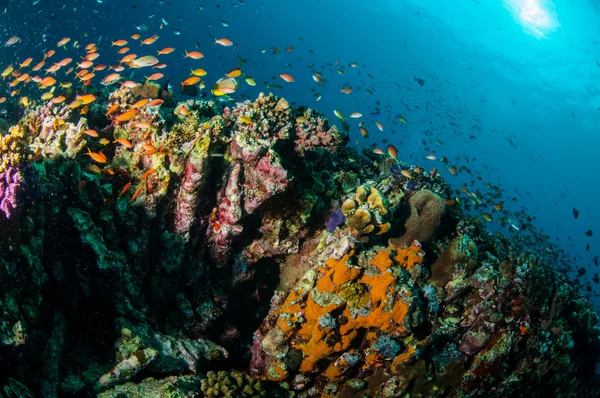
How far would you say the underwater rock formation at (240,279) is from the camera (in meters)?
4.23

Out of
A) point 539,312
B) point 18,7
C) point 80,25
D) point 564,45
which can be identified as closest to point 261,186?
point 539,312

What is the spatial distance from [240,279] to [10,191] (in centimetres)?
343

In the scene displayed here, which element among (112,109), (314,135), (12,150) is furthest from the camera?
(314,135)

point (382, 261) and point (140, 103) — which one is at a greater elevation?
point (140, 103)

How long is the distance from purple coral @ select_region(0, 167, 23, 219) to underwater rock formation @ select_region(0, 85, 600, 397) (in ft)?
0.06

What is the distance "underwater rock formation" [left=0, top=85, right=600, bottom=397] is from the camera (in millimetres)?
4227

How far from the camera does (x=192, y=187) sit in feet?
16.4

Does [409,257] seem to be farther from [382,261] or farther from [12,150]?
[12,150]

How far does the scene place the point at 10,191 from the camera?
3.68 meters

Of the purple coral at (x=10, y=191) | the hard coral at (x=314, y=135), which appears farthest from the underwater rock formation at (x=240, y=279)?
the hard coral at (x=314, y=135)

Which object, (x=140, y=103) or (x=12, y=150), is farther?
(x=140, y=103)

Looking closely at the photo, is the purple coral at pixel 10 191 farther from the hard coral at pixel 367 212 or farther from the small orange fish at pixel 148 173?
the hard coral at pixel 367 212

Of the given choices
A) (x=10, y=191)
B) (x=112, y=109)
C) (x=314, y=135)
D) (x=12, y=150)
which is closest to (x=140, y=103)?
(x=112, y=109)

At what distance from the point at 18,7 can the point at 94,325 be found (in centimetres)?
3650
